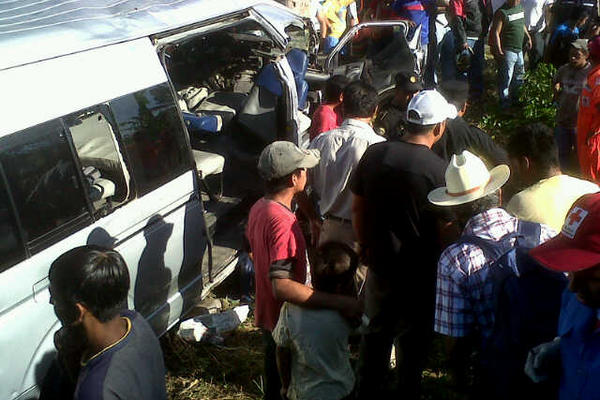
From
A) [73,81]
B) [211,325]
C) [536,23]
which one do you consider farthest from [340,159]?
[536,23]

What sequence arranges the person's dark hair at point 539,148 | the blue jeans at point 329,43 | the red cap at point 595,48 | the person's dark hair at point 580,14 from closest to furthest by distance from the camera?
the person's dark hair at point 539,148 < the red cap at point 595,48 < the person's dark hair at point 580,14 < the blue jeans at point 329,43

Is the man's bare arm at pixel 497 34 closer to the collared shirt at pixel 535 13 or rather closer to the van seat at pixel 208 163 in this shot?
the collared shirt at pixel 535 13

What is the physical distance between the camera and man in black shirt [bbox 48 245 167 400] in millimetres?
2241

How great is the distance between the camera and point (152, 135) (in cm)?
412

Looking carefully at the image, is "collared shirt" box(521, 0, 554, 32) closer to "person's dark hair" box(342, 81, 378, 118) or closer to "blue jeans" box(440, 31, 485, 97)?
"blue jeans" box(440, 31, 485, 97)

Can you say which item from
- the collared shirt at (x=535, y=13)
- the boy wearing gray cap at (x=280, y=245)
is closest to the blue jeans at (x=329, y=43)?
the collared shirt at (x=535, y=13)

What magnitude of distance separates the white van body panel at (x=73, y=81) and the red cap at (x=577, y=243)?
2456 millimetres

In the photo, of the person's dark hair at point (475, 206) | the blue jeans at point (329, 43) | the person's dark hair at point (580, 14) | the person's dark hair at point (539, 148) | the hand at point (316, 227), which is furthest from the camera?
the blue jeans at point (329, 43)

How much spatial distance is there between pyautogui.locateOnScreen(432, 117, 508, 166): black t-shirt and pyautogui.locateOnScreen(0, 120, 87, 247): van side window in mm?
2324

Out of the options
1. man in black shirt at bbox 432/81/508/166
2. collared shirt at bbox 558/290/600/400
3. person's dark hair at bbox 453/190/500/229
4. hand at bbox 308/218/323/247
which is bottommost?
hand at bbox 308/218/323/247

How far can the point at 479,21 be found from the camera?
10086 mm

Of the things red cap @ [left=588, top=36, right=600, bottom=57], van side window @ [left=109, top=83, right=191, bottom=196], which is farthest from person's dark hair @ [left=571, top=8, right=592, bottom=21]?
van side window @ [left=109, top=83, right=191, bottom=196]

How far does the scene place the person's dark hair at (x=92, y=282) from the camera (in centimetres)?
237

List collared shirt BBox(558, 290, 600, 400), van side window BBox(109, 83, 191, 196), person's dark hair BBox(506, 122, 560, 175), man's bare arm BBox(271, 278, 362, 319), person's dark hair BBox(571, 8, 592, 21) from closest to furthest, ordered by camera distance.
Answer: collared shirt BBox(558, 290, 600, 400), man's bare arm BBox(271, 278, 362, 319), person's dark hair BBox(506, 122, 560, 175), van side window BBox(109, 83, 191, 196), person's dark hair BBox(571, 8, 592, 21)
